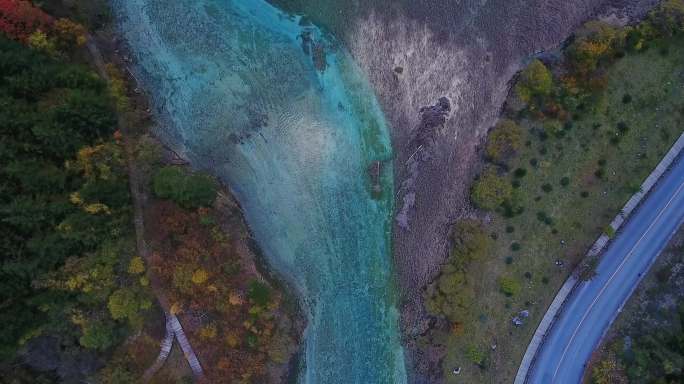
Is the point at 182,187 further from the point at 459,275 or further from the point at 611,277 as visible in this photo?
the point at 611,277

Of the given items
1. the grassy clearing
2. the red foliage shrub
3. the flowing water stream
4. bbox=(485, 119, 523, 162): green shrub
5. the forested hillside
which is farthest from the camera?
the flowing water stream

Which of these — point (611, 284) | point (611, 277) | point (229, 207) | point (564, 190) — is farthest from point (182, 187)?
point (611, 284)

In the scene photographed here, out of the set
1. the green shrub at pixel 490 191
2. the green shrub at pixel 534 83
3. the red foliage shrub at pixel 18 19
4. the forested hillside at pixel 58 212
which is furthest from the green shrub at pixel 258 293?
the green shrub at pixel 534 83

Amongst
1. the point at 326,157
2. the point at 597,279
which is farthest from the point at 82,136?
the point at 597,279

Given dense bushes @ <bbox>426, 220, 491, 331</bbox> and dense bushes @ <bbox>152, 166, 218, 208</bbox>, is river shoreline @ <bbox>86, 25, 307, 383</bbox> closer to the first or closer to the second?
dense bushes @ <bbox>152, 166, 218, 208</bbox>

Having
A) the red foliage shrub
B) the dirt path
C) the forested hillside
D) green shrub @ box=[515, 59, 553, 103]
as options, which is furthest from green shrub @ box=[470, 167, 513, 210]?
the red foliage shrub

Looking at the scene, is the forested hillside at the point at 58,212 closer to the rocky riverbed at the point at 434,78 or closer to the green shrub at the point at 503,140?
the rocky riverbed at the point at 434,78

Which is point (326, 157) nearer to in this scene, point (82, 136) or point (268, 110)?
point (268, 110)
